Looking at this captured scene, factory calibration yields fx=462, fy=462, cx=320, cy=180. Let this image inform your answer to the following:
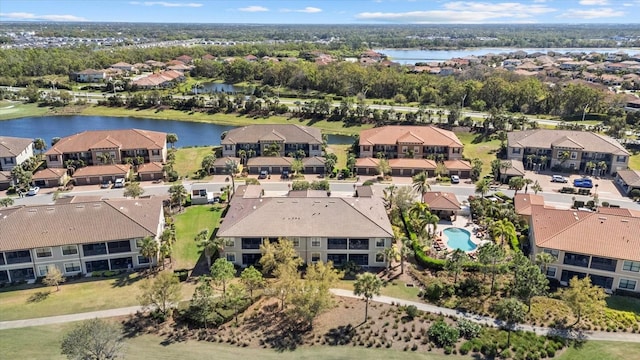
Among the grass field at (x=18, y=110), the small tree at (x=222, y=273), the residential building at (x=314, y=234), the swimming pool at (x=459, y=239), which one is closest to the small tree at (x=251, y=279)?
the small tree at (x=222, y=273)

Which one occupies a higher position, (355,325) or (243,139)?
(243,139)

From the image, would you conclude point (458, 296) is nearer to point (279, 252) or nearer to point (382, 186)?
point (279, 252)

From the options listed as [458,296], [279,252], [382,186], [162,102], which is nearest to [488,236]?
[458,296]

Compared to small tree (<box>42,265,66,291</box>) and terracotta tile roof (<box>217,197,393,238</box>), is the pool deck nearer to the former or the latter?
terracotta tile roof (<box>217,197,393,238</box>)

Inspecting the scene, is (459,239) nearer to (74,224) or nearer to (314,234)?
(314,234)

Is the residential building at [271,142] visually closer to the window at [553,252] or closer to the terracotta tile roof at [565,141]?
the terracotta tile roof at [565,141]

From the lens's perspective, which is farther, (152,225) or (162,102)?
(162,102)

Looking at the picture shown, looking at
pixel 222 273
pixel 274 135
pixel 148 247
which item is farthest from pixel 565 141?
pixel 148 247

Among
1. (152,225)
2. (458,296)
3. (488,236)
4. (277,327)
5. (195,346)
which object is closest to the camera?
(195,346)
